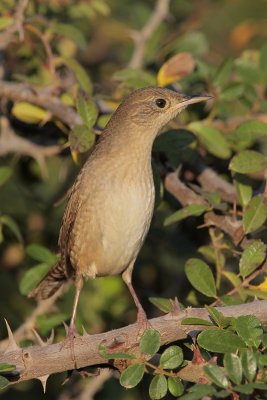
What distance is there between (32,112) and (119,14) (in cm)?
297

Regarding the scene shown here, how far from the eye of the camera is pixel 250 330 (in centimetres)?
345

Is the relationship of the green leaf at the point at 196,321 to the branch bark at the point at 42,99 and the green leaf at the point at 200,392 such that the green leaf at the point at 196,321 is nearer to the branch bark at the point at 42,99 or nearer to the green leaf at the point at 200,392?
the green leaf at the point at 200,392

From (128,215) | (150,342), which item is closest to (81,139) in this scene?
(128,215)

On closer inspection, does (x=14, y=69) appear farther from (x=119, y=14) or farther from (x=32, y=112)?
(x=119, y=14)

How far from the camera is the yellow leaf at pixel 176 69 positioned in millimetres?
5496

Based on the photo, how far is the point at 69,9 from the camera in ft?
21.6

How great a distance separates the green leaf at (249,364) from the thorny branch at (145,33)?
11.9ft

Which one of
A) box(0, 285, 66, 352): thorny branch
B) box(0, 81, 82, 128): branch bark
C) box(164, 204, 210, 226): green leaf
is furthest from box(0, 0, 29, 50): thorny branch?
box(0, 285, 66, 352): thorny branch

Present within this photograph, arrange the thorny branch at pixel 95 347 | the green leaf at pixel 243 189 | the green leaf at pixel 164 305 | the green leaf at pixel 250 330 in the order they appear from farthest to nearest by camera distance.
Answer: the green leaf at pixel 243 189
the green leaf at pixel 164 305
the thorny branch at pixel 95 347
the green leaf at pixel 250 330

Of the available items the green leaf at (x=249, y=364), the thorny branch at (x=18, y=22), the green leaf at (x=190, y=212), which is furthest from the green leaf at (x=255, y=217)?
the thorny branch at (x=18, y=22)

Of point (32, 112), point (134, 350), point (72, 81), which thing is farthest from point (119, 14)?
point (134, 350)

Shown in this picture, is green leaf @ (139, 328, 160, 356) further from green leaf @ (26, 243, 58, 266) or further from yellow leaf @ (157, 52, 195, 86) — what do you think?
yellow leaf @ (157, 52, 195, 86)

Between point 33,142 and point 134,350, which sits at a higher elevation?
point 134,350

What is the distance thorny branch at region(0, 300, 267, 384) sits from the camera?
3.78 metres
